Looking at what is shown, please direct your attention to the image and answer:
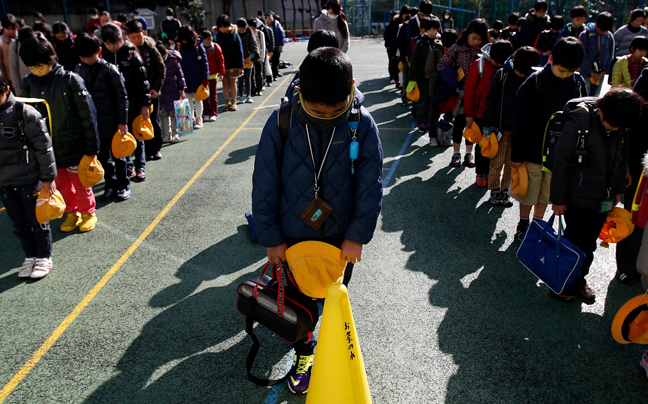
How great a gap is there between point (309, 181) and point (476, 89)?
4.31 meters

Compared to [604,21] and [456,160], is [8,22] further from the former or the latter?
[604,21]

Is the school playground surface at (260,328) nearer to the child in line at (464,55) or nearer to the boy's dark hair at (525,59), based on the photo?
the child in line at (464,55)

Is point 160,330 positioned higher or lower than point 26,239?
lower

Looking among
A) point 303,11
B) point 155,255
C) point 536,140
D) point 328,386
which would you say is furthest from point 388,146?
point 303,11

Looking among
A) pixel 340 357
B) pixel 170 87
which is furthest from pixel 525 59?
pixel 170 87

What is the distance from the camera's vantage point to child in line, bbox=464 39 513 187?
607 centimetres

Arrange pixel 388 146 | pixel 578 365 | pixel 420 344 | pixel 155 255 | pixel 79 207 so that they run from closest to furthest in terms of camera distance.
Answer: pixel 578 365, pixel 420 344, pixel 155 255, pixel 79 207, pixel 388 146

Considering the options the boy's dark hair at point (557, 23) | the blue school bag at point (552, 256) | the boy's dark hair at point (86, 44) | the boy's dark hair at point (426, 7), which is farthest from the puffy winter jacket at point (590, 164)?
the boy's dark hair at point (557, 23)

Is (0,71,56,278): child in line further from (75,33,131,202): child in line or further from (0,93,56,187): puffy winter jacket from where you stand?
(75,33,131,202): child in line

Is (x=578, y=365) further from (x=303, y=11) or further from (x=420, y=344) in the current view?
(x=303, y=11)

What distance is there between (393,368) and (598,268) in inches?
103

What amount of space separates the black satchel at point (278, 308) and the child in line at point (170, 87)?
6467 mm

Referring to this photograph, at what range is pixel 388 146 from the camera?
28.9ft

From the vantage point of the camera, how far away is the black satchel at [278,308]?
297 cm
